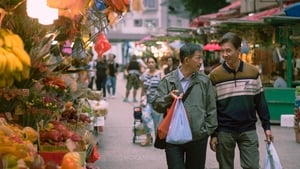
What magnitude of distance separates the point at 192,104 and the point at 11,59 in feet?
8.72

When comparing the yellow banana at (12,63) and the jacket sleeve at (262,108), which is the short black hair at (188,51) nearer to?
the jacket sleeve at (262,108)

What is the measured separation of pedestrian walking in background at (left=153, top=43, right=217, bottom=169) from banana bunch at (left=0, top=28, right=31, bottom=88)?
88.5 inches

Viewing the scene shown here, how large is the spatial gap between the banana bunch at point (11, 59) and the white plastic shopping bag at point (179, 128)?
2.13 meters

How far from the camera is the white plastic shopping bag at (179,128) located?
606 cm

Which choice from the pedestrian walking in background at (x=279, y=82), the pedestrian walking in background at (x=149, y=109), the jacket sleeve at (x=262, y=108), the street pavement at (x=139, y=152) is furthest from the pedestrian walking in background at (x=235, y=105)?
the pedestrian walking in background at (x=279, y=82)

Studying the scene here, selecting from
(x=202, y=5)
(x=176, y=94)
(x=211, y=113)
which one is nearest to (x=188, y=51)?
(x=176, y=94)

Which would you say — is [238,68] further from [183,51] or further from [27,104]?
[27,104]

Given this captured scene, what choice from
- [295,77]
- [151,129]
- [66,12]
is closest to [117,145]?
[151,129]

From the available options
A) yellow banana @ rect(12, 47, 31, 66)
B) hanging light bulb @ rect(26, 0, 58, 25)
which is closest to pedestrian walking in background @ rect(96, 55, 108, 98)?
hanging light bulb @ rect(26, 0, 58, 25)

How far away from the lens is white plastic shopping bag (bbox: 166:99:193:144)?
606 centimetres

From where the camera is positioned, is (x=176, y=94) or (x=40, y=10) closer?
(x=40, y=10)

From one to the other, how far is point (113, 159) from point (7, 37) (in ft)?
25.9

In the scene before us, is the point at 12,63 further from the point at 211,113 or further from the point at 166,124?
the point at 211,113

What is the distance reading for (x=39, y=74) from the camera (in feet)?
19.0
